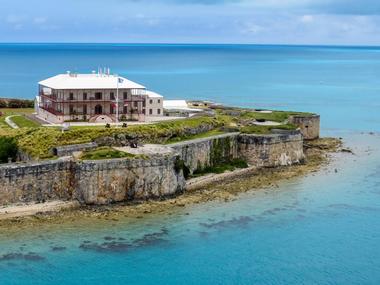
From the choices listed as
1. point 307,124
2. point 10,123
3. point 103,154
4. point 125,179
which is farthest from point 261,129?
point 10,123

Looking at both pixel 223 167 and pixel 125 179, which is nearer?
pixel 125 179

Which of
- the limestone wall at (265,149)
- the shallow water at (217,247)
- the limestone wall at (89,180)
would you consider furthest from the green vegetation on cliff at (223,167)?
the shallow water at (217,247)

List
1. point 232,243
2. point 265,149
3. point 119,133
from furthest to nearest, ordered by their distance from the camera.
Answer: point 265,149, point 119,133, point 232,243

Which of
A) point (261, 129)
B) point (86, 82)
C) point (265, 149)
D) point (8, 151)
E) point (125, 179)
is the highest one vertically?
point (86, 82)

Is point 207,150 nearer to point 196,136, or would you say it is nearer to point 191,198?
point 196,136

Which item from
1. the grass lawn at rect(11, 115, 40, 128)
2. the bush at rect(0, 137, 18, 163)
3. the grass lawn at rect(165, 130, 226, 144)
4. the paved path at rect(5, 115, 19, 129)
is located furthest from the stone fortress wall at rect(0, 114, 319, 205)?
the paved path at rect(5, 115, 19, 129)

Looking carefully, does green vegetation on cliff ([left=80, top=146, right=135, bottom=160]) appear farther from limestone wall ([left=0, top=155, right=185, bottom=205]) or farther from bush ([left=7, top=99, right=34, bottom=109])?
bush ([left=7, top=99, right=34, bottom=109])

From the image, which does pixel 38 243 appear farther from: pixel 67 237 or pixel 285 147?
pixel 285 147

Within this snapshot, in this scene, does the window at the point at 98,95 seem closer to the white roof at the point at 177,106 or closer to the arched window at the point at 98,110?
the arched window at the point at 98,110
